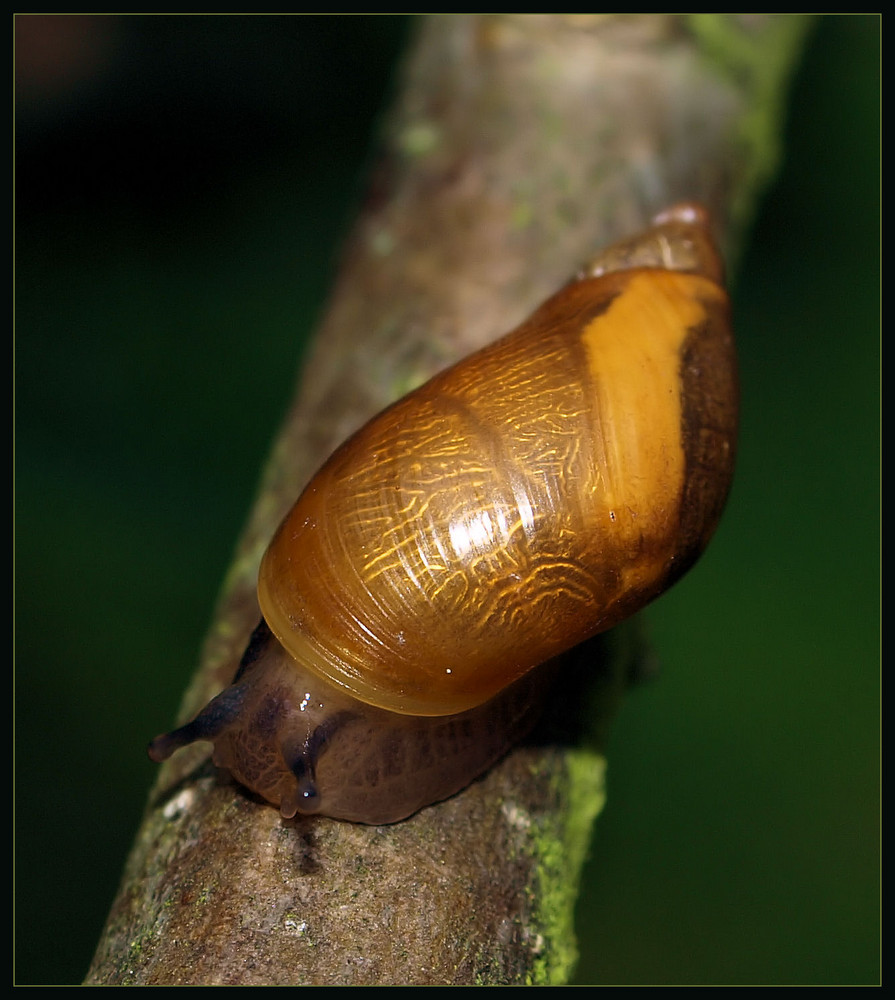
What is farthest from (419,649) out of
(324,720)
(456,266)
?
(456,266)

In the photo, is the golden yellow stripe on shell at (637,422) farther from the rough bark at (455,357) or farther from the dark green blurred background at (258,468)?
the dark green blurred background at (258,468)

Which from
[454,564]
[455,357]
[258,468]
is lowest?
[258,468]

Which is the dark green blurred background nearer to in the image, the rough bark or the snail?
the rough bark

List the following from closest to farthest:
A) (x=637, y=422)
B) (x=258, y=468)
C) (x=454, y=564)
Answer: (x=454, y=564)
(x=637, y=422)
(x=258, y=468)

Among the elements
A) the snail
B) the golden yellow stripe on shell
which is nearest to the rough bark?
the snail

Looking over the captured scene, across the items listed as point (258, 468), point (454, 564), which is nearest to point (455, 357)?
point (454, 564)

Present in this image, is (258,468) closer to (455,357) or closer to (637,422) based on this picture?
(455,357)

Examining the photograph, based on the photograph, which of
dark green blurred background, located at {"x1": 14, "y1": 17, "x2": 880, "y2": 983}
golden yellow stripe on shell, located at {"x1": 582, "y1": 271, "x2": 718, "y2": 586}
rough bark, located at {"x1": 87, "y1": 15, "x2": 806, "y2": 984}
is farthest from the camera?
dark green blurred background, located at {"x1": 14, "y1": 17, "x2": 880, "y2": 983}
